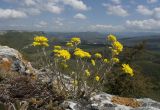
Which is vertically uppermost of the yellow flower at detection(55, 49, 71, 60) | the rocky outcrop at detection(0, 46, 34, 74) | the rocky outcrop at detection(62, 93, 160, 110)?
the yellow flower at detection(55, 49, 71, 60)

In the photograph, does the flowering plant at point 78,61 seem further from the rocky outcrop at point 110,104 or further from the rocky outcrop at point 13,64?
the rocky outcrop at point 13,64

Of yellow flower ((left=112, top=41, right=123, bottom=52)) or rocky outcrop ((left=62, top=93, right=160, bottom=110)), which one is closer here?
rocky outcrop ((left=62, top=93, right=160, bottom=110))

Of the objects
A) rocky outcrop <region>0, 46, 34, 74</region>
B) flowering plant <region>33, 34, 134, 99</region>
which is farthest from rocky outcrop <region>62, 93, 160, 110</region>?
rocky outcrop <region>0, 46, 34, 74</region>

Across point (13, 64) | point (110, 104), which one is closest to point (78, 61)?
point (110, 104)

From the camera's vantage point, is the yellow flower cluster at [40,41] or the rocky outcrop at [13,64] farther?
the rocky outcrop at [13,64]

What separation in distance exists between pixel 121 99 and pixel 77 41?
1.81m

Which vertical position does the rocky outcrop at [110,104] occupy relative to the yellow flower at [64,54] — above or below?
below

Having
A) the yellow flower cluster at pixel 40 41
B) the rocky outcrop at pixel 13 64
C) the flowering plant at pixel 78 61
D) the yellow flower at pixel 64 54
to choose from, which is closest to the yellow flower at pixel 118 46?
the flowering plant at pixel 78 61

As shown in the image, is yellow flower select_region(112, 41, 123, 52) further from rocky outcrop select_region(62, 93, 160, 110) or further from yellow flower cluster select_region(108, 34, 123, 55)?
rocky outcrop select_region(62, 93, 160, 110)

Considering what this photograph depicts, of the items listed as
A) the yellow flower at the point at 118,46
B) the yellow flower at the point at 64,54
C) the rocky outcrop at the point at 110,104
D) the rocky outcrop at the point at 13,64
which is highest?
the yellow flower at the point at 118,46

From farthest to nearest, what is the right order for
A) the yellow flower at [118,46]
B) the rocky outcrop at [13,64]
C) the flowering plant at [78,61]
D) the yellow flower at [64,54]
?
the rocky outcrop at [13,64], the yellow flower at [118,46], the flowering plant at [78,61], the yellow flower at [64,54]

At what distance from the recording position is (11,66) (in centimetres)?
1045

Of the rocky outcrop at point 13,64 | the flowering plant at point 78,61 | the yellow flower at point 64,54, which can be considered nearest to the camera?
the yellow flower at point 64,54

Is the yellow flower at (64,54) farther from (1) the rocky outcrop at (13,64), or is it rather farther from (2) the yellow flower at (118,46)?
(1) the rocky outcrop at (13,64)
